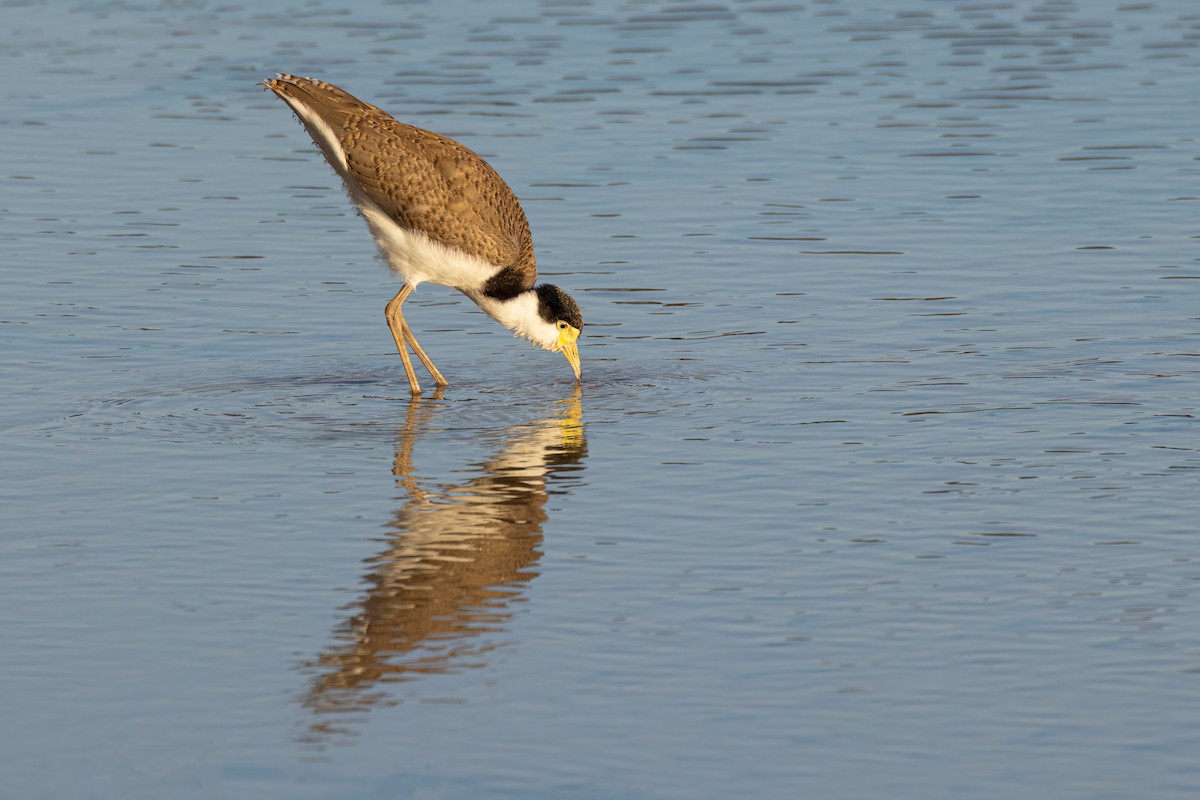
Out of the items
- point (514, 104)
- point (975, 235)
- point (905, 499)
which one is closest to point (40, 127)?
point (514, 104)

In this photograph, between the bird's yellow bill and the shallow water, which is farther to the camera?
the bird's yellow bill

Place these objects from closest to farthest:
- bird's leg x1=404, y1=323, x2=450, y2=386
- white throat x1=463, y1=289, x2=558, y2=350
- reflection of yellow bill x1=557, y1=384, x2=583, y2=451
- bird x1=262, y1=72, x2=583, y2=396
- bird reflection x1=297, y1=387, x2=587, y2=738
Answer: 1. bird reflection x1=297, y1=387, x2=587, y2=738
2. reflection of yellow bill x1=557, y1=384, x2=583, y2=451
3. bird's leg x1=404, y1=323, x2=450, y2=386
4. white throat x1=463, y1=289, x2=558, y2=350
5. bird x1=262, y1=72, x2=583, y2=396

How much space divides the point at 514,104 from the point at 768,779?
1361 centimetres

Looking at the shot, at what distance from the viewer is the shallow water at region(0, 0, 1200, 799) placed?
659cm

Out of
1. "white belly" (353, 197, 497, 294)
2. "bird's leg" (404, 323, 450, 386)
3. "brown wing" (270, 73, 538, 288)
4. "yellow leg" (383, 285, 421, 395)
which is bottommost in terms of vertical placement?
"bird's leg" (404, 323, 450, 386)

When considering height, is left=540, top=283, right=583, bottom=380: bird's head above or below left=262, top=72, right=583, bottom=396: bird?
below

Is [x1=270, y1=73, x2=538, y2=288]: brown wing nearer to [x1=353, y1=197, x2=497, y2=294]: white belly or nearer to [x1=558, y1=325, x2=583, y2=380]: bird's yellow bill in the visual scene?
[x1=353, y1=197, x2=497, y2=294]: white belly

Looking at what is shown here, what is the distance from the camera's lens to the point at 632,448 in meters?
10.3

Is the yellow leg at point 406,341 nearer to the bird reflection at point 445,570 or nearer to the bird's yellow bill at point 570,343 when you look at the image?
the bird's yellow bill at point 570,343

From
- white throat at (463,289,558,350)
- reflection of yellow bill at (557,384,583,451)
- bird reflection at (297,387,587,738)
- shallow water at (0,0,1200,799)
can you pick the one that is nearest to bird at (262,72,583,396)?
white throat at (463,289,558,350)

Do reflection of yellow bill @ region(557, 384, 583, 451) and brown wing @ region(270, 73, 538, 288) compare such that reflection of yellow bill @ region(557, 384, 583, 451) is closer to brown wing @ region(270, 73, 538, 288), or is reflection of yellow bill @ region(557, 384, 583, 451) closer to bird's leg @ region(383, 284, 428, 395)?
bird's leg @ region(383, 284, 428, 395)

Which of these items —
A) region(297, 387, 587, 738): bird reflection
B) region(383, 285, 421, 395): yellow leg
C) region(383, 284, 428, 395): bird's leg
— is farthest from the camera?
region(383, 284, 428, 395): bird's leg

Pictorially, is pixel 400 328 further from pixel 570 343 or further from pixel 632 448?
pixel 632 448

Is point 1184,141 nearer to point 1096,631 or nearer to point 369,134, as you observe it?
point 369,134
